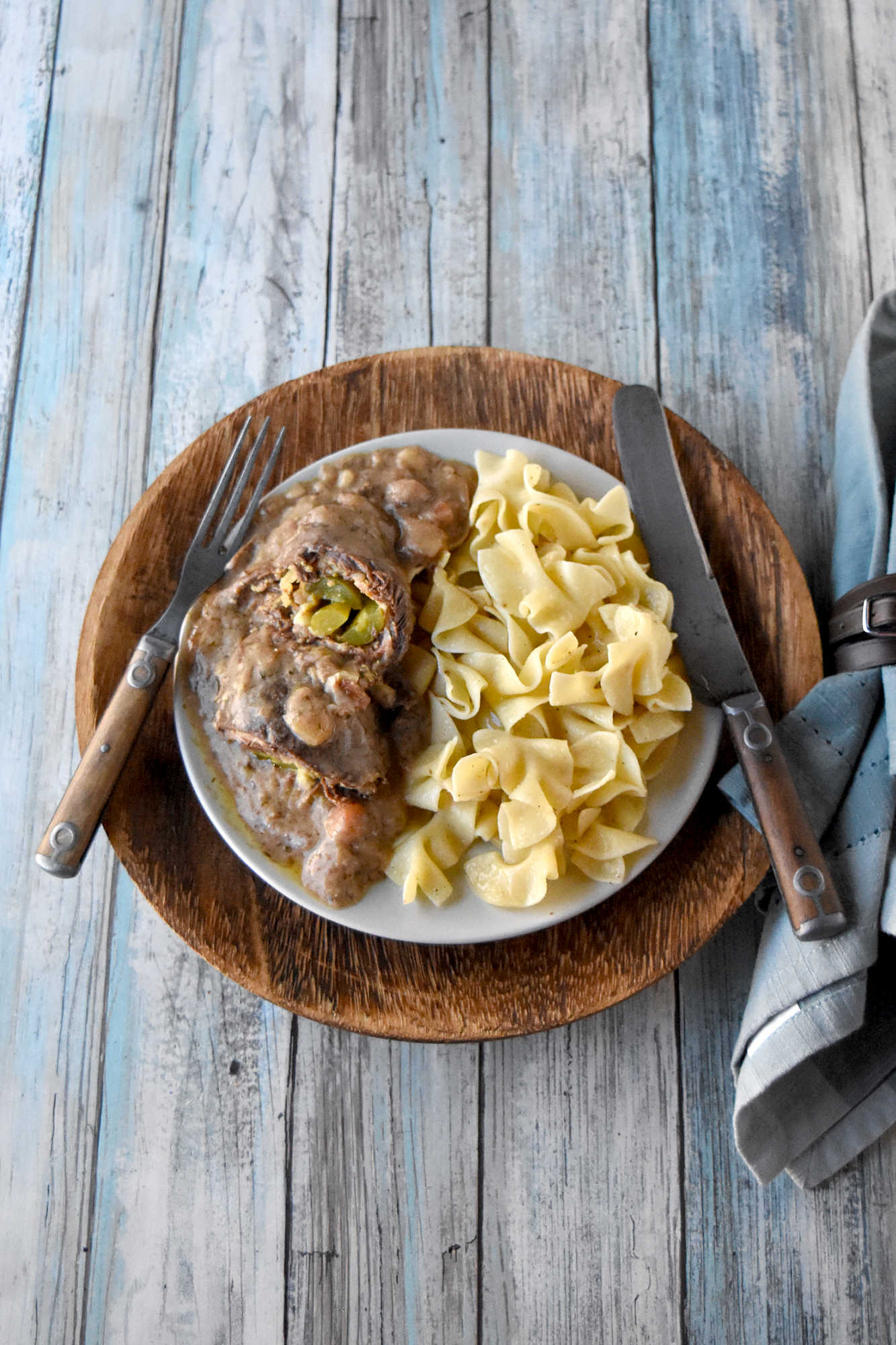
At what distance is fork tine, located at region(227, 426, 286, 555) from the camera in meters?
3.12

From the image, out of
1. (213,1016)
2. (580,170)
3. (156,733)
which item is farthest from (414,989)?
(580,170)

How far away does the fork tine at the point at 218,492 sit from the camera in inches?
122

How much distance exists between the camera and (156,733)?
3.15 m

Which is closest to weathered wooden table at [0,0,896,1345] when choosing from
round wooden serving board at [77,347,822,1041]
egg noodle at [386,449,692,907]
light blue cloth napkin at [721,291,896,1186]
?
light blue cloth napkin at [721,291,896,1186]

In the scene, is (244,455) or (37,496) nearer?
(244,455)

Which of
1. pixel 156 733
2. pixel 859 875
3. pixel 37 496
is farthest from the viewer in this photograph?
pixel 37 496

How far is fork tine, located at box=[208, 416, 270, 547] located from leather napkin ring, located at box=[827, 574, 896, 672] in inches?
71.9

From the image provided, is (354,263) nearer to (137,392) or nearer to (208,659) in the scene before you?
(137,392)

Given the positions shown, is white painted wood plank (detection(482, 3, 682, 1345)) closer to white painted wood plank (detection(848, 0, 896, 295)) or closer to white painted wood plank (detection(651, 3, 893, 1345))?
white painted wood plank (detection(651, 3, 893, 1345))

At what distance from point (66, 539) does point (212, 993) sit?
162 centimetres

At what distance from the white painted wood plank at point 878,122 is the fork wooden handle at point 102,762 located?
283 centimetres

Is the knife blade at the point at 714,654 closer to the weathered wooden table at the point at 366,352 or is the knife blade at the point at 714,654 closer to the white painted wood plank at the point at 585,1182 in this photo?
the weathered wooden table at the point at 366,352

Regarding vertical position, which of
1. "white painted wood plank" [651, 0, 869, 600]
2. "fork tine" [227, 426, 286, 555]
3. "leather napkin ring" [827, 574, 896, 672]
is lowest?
"leather napkin ring" [827, 574, 896, 672]

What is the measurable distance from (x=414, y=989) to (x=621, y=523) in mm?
1466
